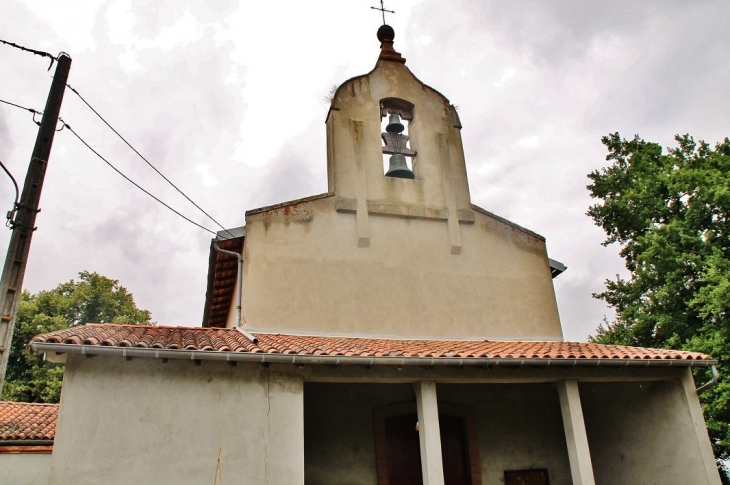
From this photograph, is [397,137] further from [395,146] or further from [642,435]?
[642,435]

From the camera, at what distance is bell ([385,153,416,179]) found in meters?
11.8

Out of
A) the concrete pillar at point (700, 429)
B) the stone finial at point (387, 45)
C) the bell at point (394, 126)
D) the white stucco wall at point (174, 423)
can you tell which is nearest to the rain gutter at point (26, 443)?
the white stucco wall at point (174, 423)

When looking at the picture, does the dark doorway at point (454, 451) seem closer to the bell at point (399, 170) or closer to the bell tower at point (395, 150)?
the bell tower at point (395, 150)

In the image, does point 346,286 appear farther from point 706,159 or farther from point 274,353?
point 706,159

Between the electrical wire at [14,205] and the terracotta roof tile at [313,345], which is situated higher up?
the electrical wire at [14,205]

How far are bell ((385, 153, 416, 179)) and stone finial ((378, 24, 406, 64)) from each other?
268 centimetres

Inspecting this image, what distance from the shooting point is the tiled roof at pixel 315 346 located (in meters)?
7.04

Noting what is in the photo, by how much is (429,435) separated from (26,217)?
597cm

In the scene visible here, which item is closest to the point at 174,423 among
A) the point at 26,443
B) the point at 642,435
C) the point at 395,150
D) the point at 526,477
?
the point at 526,477

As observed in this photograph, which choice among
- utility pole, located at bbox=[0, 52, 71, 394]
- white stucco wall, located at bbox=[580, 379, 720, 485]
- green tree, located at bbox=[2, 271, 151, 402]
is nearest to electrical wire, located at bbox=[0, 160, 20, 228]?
utility pole, located at bbox=[0, 52, 71, 394]

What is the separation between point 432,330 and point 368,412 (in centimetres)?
206

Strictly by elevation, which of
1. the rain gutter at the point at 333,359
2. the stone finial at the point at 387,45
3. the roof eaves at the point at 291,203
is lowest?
the rain gutter at the point at 333,359

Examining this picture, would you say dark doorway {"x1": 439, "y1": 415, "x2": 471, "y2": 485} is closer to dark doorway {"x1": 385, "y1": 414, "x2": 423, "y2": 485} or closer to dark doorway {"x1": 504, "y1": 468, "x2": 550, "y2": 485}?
dark doorway {"x1": 385, "y1": 414, "x2": 423, "y2": 485}

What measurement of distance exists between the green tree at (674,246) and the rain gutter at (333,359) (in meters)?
6.54
